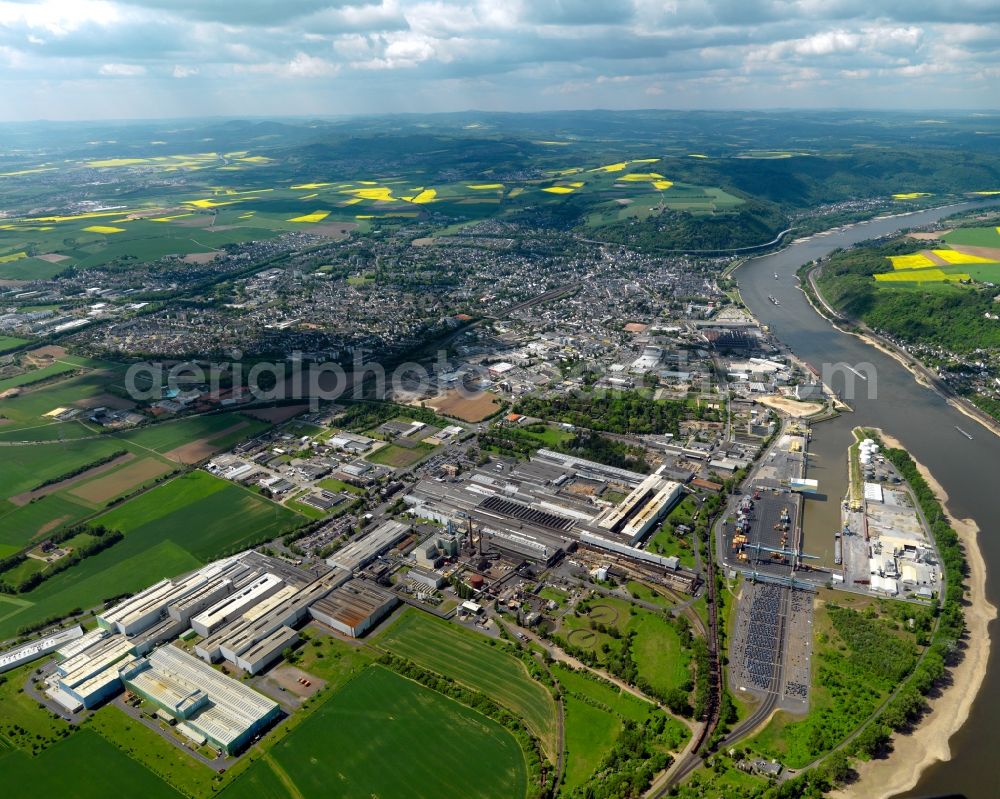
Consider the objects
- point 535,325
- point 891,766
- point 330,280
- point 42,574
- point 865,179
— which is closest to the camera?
point 891,766

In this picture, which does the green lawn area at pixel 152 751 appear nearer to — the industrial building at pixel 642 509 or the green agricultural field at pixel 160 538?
the green agricultural field at pixel 160 538

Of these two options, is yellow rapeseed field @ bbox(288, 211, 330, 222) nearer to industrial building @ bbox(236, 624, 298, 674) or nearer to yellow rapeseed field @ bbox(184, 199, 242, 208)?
yellow rapeseed field @ bbox(184, 199, 242, 208)

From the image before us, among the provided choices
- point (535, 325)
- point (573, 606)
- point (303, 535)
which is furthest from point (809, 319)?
point (303, 535)

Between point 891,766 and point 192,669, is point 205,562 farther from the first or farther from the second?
point 891,766

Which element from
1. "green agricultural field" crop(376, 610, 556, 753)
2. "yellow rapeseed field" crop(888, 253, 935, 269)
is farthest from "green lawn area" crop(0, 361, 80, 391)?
"yellow rapeseed field" crop(888, 253, 935, 269)

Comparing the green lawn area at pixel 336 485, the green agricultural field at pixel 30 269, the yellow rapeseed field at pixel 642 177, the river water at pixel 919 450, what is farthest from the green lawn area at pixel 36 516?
the yellow rapeseed field at pixel 642 177

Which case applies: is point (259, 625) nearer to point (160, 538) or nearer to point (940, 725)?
point (160, 538)
